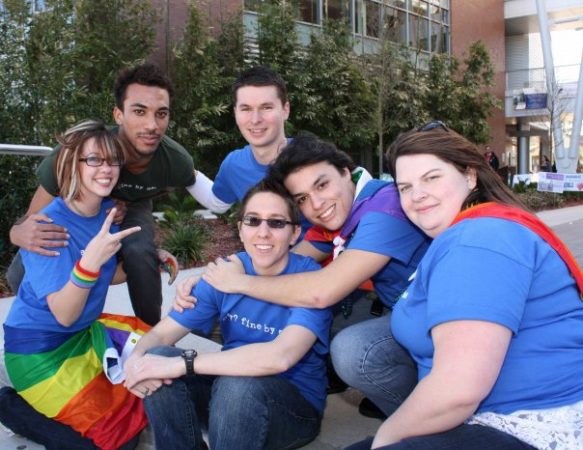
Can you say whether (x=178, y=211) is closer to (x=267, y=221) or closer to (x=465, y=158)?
(x=267, y=221)

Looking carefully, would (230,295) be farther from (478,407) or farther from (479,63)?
(479,63)

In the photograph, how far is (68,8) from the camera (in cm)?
992

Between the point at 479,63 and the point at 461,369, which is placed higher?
the point at 479,63

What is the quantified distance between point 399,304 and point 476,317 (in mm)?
487

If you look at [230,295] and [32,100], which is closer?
[230,295]

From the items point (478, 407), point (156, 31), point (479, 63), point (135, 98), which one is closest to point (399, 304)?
point (478, 407)

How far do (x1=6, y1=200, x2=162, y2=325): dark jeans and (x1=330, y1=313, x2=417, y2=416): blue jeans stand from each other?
4.87 ft

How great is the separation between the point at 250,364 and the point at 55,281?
105cm

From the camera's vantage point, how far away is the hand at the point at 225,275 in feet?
7.91

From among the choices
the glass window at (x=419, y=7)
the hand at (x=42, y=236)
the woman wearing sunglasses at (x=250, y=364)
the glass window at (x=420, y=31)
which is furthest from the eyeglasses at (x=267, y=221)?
the glass window at (x=419, y=7)

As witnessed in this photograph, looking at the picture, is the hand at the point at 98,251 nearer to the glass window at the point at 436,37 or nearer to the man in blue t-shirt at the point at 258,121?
the man in blue t-shirt at the point at 258,121

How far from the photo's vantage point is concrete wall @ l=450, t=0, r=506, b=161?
23.4 meters

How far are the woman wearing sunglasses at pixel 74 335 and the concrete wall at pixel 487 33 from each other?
21.5m

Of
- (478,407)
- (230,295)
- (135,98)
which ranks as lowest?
(478,407)
